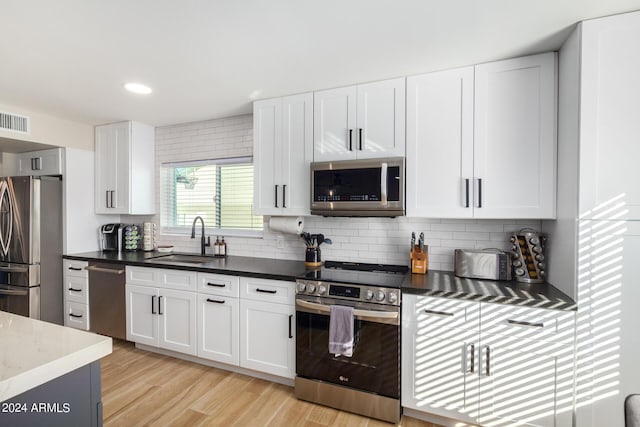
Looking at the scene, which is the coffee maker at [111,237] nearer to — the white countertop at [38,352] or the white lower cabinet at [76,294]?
the white lower cabinet at [76,294]

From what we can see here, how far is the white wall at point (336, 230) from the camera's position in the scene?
2.46 meters

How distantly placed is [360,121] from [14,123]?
3238mm

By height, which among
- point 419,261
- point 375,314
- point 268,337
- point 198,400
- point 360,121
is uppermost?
point 360,121

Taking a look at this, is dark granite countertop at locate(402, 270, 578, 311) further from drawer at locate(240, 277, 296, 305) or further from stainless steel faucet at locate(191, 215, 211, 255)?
stainless steel faucet at locate(191, 215, 211, 255)

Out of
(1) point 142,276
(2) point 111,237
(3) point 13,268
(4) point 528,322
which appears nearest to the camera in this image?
(4) point 528,322

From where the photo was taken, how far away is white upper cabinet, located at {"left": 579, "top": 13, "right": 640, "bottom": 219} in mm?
1613

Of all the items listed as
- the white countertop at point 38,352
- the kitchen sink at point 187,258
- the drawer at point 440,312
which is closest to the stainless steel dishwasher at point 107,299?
the kitchen sink at point 187,258

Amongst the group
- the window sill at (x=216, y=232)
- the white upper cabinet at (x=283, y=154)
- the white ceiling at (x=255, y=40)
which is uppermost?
the white ceiling at (x=255, y=40)

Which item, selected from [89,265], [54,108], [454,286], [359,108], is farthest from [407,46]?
[89,265]

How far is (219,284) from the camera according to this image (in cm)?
257

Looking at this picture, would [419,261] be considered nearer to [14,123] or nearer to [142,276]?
[142,276]

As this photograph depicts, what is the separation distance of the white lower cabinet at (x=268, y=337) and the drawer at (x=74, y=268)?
1.96 m

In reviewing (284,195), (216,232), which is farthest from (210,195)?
(284,195)

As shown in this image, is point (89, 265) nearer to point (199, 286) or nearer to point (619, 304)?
point (199, 286)
